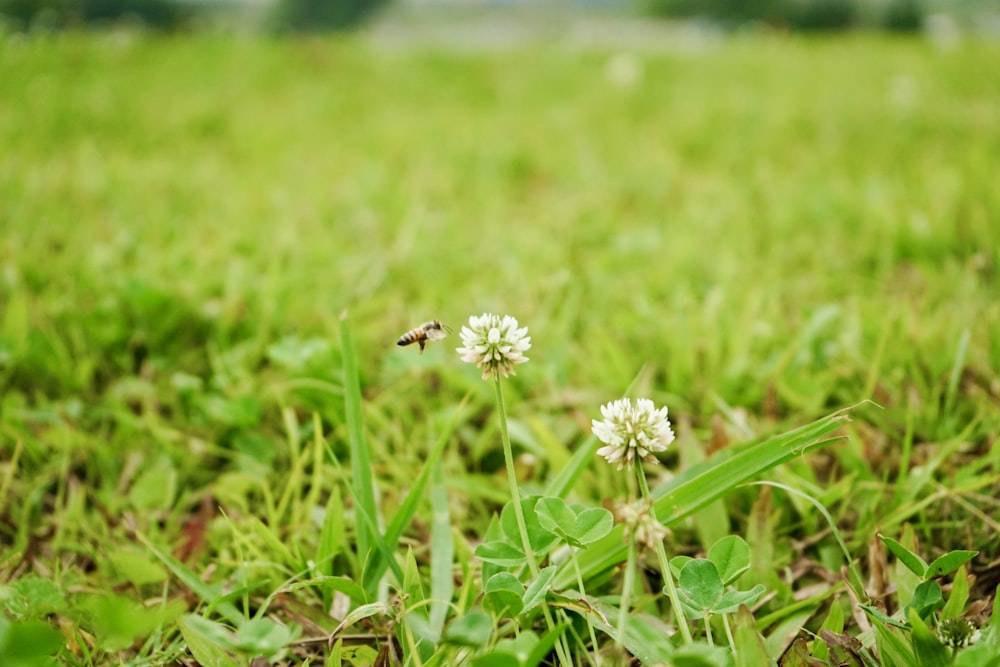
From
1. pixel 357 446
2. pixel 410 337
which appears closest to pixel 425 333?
pixel 410 337

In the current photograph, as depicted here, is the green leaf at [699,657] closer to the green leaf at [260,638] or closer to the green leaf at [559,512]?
the green leaf at [559,512]

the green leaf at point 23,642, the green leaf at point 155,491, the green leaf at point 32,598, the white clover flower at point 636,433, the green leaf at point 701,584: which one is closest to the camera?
the green leaf at point 23,642

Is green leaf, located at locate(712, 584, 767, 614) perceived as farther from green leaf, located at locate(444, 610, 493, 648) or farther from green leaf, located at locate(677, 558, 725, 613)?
green leaf, located at locate(444, 610, 493, 648)

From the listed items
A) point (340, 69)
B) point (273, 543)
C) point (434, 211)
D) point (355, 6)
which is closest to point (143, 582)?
point (273, 543)

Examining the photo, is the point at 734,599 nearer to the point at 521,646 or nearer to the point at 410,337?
the point at 521,646

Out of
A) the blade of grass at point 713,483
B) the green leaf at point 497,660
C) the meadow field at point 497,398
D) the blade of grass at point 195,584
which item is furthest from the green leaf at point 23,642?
the blade of grass at point 713,483

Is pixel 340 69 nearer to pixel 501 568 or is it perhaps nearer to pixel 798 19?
pixel 501 568

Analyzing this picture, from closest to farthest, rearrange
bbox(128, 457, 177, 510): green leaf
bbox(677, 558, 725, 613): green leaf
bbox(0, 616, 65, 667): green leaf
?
bbox(0, 616, 65, 667): green leaf < bbox(677, 558, 725, 613): green leaf < bbox(128, 457, 177, 510): green leaf

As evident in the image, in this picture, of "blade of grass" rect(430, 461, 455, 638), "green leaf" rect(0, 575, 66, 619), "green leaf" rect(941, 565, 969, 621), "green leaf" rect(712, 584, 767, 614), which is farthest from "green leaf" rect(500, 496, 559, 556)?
"green leaf" rect(0, 575, 66, 619)
